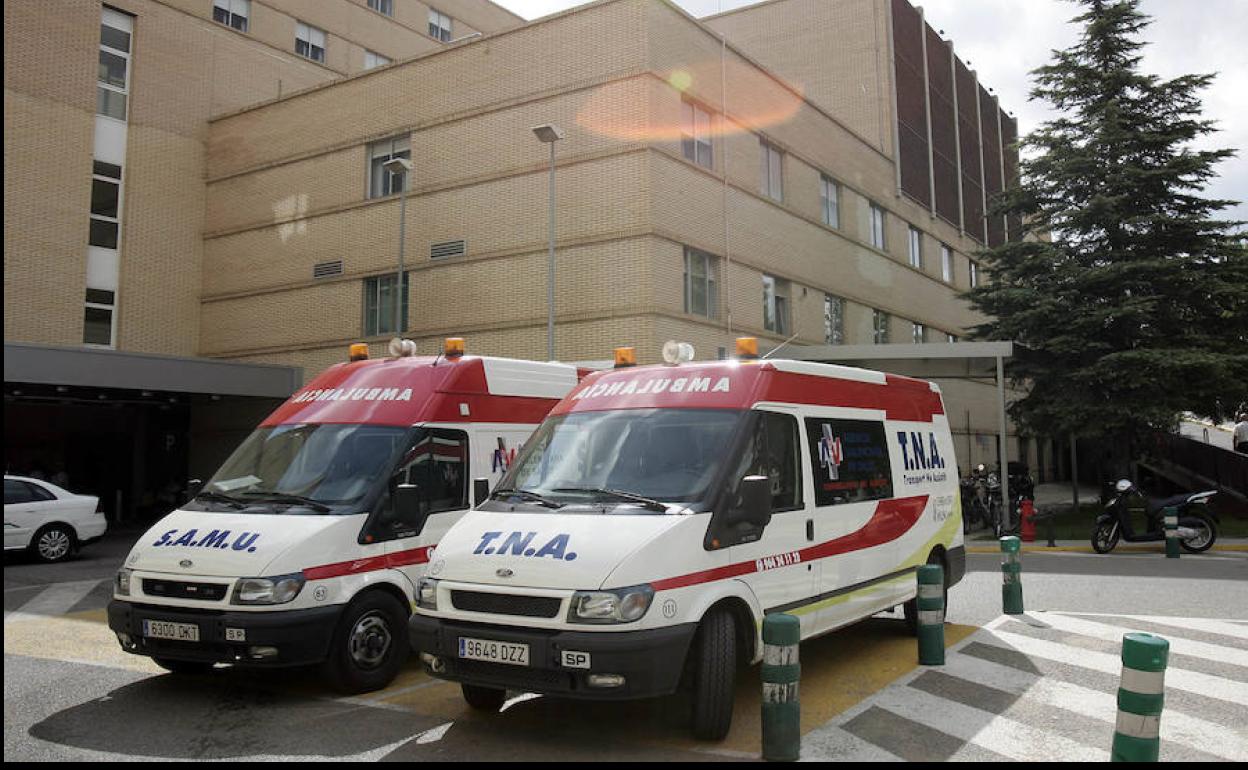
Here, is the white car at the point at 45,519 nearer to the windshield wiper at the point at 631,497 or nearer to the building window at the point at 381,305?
the building window at the point at 381,305

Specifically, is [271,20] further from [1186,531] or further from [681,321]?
[1186,531]

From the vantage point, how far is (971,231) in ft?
126

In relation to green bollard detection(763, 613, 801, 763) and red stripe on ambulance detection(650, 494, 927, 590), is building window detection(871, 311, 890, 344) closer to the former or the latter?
red stripe on ambulance detection(650, 494, 927, 590)

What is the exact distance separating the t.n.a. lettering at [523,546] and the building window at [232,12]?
93.8 feet

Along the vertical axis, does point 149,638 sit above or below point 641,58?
below

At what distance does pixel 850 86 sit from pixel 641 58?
15727 millimetres

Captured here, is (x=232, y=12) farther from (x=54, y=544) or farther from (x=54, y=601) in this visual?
(x=54, y=601)

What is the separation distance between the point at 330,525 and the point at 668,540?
9.01ft

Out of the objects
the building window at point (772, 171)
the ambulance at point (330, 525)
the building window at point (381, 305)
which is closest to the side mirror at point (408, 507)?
the ambulance at point (330, 525)

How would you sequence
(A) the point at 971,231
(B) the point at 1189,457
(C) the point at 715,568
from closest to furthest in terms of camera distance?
(C) the point at 715,568
(B) the point at 1189,457
(A) the point at 971,231

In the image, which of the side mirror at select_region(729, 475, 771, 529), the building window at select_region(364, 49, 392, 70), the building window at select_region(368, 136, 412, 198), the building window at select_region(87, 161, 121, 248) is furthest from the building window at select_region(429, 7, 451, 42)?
the side mirror at select_region(729, 475, 771, 529)

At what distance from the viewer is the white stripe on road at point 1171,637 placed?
7.68 meters

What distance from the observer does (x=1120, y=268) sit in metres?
20.1

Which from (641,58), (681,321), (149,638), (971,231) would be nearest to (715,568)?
(149,638)
